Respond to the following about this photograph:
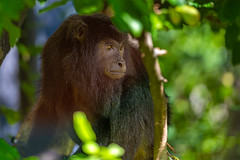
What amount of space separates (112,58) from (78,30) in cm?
48

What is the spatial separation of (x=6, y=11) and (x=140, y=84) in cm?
253

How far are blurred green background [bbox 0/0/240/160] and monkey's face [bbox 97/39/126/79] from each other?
1.00ft

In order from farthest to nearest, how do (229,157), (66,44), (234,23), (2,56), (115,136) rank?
(229,157)
(66,44)
(115,136)
(2,56)
(234,23)

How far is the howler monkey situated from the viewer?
360 centimetres

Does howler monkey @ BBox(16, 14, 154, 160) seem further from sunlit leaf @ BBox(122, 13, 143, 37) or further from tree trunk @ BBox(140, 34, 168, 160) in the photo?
sunlit leaf @ BBox(122, 13, 143, 37)

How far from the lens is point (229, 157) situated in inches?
268

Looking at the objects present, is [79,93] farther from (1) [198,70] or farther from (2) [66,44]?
(1) [198,70]

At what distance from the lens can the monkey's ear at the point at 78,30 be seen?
3.71 metres

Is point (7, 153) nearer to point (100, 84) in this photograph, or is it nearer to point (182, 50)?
point (100, 84)

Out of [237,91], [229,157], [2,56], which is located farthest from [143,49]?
[237,91]

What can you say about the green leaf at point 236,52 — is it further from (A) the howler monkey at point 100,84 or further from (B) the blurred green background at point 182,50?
(A) the howler monkey at point 100,84

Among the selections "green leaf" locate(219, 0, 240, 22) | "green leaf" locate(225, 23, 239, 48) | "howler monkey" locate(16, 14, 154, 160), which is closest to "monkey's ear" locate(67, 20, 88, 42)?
"howler monkey" locate(16, 14, 154, 160)

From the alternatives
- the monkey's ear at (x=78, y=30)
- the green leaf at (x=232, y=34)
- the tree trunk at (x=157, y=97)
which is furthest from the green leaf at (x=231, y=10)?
the monkey's ear at (x=78, y=30)

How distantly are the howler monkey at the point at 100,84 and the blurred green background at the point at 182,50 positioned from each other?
28cm
